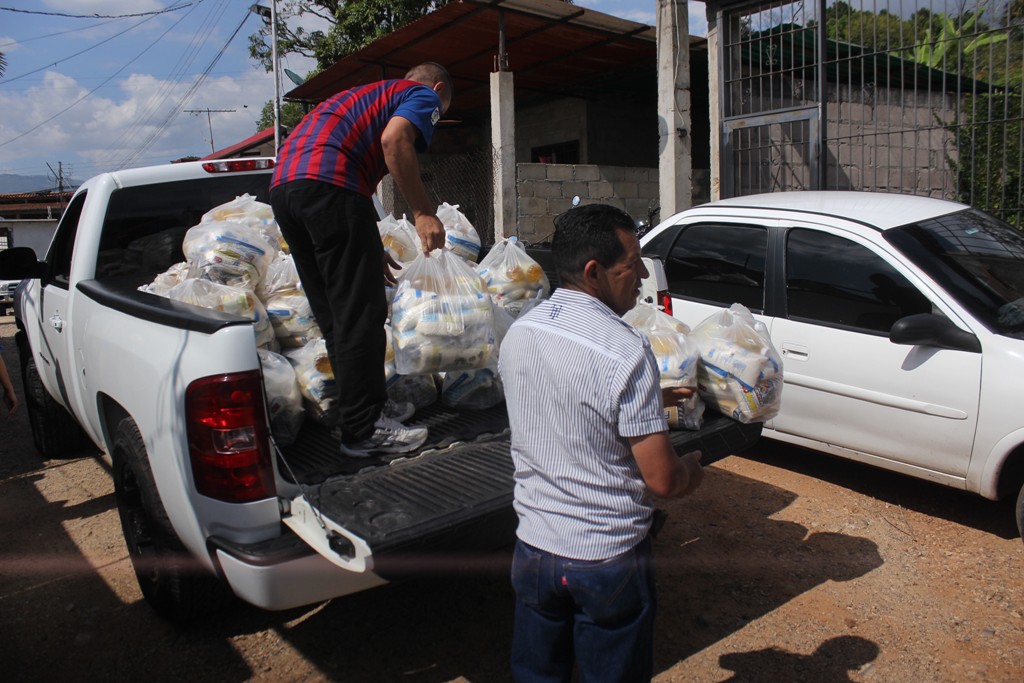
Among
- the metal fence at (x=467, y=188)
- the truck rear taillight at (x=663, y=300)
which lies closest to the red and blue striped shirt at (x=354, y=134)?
the truck rear taillight at (x=663, y=300)

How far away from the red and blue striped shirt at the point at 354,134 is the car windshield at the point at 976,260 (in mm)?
2585

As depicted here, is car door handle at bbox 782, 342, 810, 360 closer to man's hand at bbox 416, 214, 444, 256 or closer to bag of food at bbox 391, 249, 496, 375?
bag of food at bbox 391, 249, 496, 375

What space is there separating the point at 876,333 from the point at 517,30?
24.7 ft

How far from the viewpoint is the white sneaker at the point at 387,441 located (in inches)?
119

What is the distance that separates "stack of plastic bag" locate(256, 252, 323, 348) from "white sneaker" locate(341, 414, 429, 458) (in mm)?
626

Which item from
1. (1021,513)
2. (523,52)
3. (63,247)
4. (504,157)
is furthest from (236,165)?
(523,52)

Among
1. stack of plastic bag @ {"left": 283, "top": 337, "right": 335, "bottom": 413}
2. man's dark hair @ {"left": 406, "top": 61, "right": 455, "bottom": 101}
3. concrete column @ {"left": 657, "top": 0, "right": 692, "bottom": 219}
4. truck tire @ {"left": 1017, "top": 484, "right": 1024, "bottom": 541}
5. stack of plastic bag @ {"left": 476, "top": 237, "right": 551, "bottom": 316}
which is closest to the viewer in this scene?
stack of plastic bag @ {"left": 283, "top": 337, "right": 335, "bottom": 413}

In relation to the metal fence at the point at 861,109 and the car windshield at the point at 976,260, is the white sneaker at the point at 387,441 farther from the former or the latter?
the metal fence at the point at 861,109

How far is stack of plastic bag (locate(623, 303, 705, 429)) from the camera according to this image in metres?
3.15

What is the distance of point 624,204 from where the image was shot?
11.5 metres

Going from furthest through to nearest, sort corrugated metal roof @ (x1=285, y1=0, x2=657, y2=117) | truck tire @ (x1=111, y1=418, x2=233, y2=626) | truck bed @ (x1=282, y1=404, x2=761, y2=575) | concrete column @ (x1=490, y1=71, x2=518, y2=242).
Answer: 1. concrete column @ (x1=490, y1=71, x2=518, y2=242)
2. corrugated metal roof @ (x1=285, y1=0, x2=657, y2=117)
3. truck tire @ (x1=111, y1=418, x2=233, y2=626)
4. truck bed @ (x1=282, y1=404, x2=761, y2=575)

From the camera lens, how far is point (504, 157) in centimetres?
1010

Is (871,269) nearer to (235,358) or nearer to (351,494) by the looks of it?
(351,494)

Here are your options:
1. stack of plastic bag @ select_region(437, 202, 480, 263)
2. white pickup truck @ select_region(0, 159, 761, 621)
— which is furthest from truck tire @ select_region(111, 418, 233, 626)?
stack of plastic bag @ select_region(437, 202, 480, 263)
